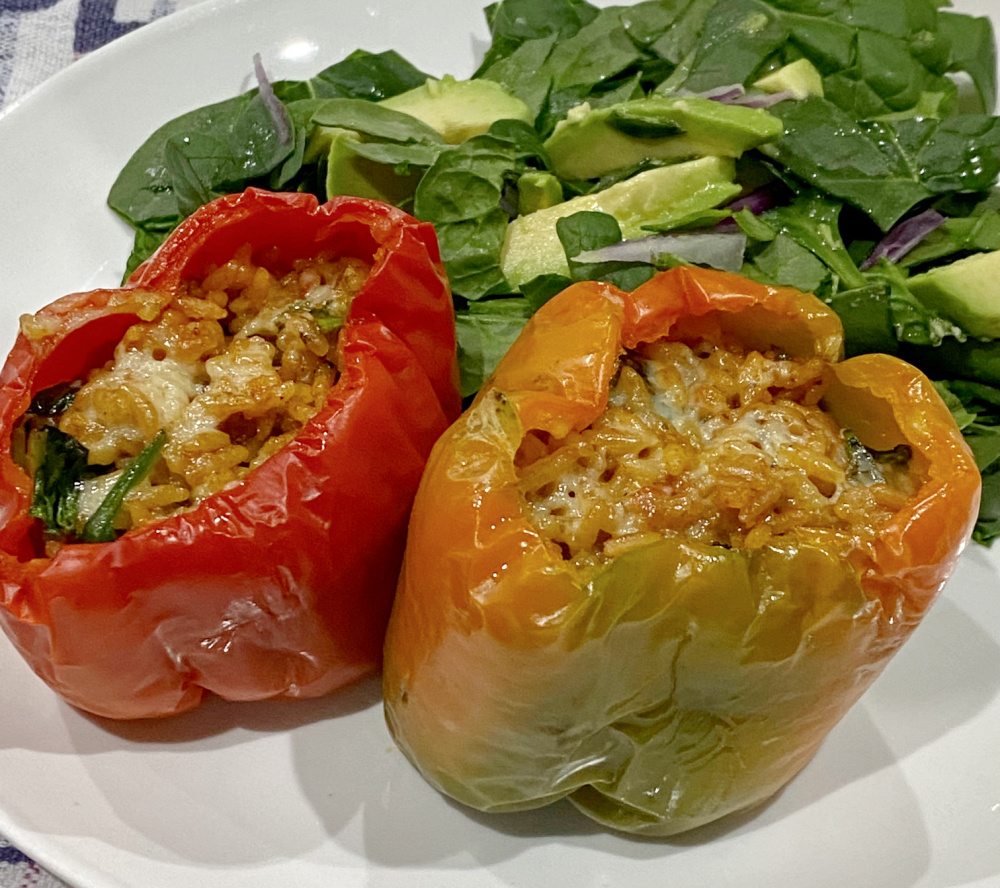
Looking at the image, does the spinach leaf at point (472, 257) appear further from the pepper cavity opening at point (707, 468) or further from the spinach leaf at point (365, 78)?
the pepper cavity opening at point (707, 468)

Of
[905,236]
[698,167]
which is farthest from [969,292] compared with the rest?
[698,167]

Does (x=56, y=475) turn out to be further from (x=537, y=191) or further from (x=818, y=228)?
(x=818, y=228)

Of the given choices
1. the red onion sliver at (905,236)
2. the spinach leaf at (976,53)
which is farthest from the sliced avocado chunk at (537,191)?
the spinach leaf at (976,53)

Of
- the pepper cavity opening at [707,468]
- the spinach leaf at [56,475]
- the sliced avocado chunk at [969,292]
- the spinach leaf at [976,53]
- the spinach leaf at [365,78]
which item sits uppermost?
the spinach leaf at [56,475]

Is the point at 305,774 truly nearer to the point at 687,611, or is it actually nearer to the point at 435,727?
the point at 435,727

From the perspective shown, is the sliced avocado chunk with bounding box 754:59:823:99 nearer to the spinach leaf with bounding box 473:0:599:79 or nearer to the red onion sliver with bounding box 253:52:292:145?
the spinach leaf with bounding box 473:0:599:79

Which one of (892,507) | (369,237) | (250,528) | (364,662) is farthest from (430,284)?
(892,507)
